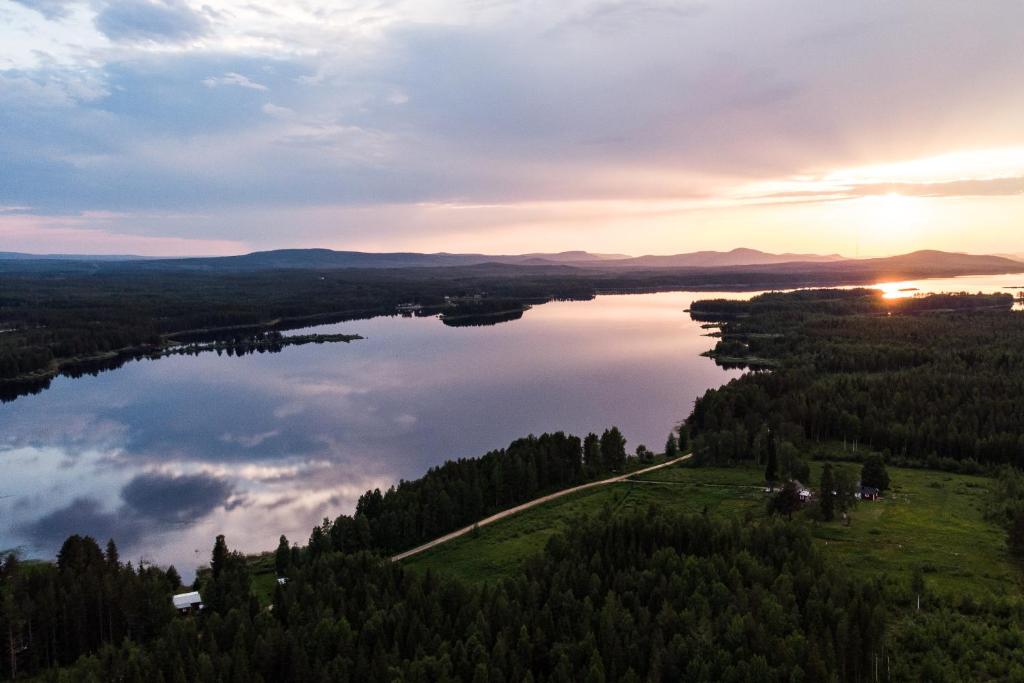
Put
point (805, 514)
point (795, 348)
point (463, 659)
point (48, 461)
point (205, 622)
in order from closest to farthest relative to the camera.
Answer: point (463, 659), point (205, 622), point (805, 514), point (48, 461), point (795, 348)

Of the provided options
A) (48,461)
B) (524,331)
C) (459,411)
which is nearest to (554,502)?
(459,411)

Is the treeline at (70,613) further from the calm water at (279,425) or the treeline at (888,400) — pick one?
the treeline at (888,400)

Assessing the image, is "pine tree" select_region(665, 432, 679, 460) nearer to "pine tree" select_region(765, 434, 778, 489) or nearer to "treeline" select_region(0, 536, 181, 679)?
"pine tree" select_region(765, 434, 778, 489)

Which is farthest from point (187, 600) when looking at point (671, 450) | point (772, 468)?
point (772, 468)

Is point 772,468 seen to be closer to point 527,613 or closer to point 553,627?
point 553,627

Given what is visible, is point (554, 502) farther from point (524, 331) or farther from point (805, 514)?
point (524, 331)

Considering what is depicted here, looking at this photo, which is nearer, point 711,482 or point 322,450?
point 711,482
